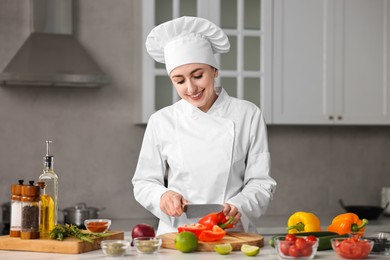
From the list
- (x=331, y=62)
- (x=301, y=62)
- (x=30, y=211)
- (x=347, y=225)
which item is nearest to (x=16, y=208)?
(x=30, y=211)

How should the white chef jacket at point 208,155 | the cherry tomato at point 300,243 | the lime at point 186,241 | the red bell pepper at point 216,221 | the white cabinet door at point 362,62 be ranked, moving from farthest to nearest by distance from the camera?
the white cabinet door at point 362,62
the white chef jacket at point 208,155
the red bell pepper at point 216,221
the lime at point 186,241
the cherry tomato at point 300,243

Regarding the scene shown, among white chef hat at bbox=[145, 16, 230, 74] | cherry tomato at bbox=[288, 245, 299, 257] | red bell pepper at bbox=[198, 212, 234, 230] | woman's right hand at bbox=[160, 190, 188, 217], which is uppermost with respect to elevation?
white chef hat at bbox=[145, 16, 230, 74]

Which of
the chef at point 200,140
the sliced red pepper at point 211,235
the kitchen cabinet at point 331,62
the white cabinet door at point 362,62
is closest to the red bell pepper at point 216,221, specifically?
the sliced red pepper at point 211,235

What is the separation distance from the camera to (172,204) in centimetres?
241

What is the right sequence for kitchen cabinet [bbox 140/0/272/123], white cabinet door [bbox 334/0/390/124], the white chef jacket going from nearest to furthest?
the white chef jacket < kitchen cabinet [bbox 140/0/272/123] < white cabinet door [bbox 334/0/390/124]

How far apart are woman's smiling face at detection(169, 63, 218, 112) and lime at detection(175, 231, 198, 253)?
614 mm

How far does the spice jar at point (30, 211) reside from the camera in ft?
7.07

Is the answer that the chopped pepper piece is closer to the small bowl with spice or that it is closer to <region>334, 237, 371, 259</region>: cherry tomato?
<region>334, 237, 371, 259</region>: cherry tomato

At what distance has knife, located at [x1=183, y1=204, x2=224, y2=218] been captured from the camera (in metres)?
2.42

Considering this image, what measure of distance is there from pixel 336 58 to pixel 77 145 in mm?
1747

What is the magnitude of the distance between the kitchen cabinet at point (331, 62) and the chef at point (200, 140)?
174 cm

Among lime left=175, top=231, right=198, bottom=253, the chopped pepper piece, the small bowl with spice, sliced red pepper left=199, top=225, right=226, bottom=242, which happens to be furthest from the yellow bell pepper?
the small bowl with spice

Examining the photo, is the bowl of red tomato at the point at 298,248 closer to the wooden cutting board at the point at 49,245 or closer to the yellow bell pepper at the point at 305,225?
the yellow bell pepper at the point at 305,225

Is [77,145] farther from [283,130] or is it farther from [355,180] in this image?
[355,180]
